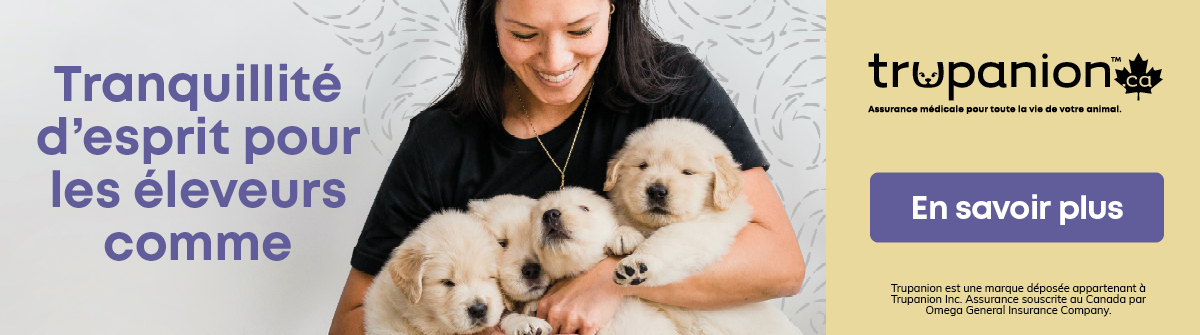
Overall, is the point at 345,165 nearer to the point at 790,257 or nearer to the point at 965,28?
the point at 790,257

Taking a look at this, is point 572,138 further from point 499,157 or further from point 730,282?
point 730,282

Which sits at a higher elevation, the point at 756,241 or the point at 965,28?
the point at 965,28

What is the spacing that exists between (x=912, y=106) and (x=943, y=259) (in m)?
0.37

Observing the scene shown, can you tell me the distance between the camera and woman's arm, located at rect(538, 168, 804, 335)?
54.4 inches

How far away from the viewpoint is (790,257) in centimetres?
164

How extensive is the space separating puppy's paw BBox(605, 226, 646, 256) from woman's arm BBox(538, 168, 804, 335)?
2 centimetres

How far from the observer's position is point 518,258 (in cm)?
139

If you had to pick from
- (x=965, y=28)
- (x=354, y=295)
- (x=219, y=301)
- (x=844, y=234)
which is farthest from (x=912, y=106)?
(x=219, y=301)

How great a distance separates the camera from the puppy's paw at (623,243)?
1382 millimetres


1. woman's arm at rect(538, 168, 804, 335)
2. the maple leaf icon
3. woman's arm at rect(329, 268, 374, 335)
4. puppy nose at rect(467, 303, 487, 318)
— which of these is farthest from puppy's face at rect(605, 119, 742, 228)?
the maple leaf icon

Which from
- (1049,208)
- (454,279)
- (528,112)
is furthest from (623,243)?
(1049,208)

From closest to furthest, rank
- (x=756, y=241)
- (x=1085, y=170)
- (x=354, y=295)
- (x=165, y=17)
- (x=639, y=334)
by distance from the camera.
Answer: (x=639, y=334)
(x=756, y=241)
(x=354, y=295)
(x=1085, y=170)
(x=165, y=17)

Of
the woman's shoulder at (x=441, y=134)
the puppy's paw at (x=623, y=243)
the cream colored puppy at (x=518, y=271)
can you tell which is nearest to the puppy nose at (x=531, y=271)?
the cream colored puppy at (x=518, y=271)

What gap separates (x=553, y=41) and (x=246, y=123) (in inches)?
42.3
